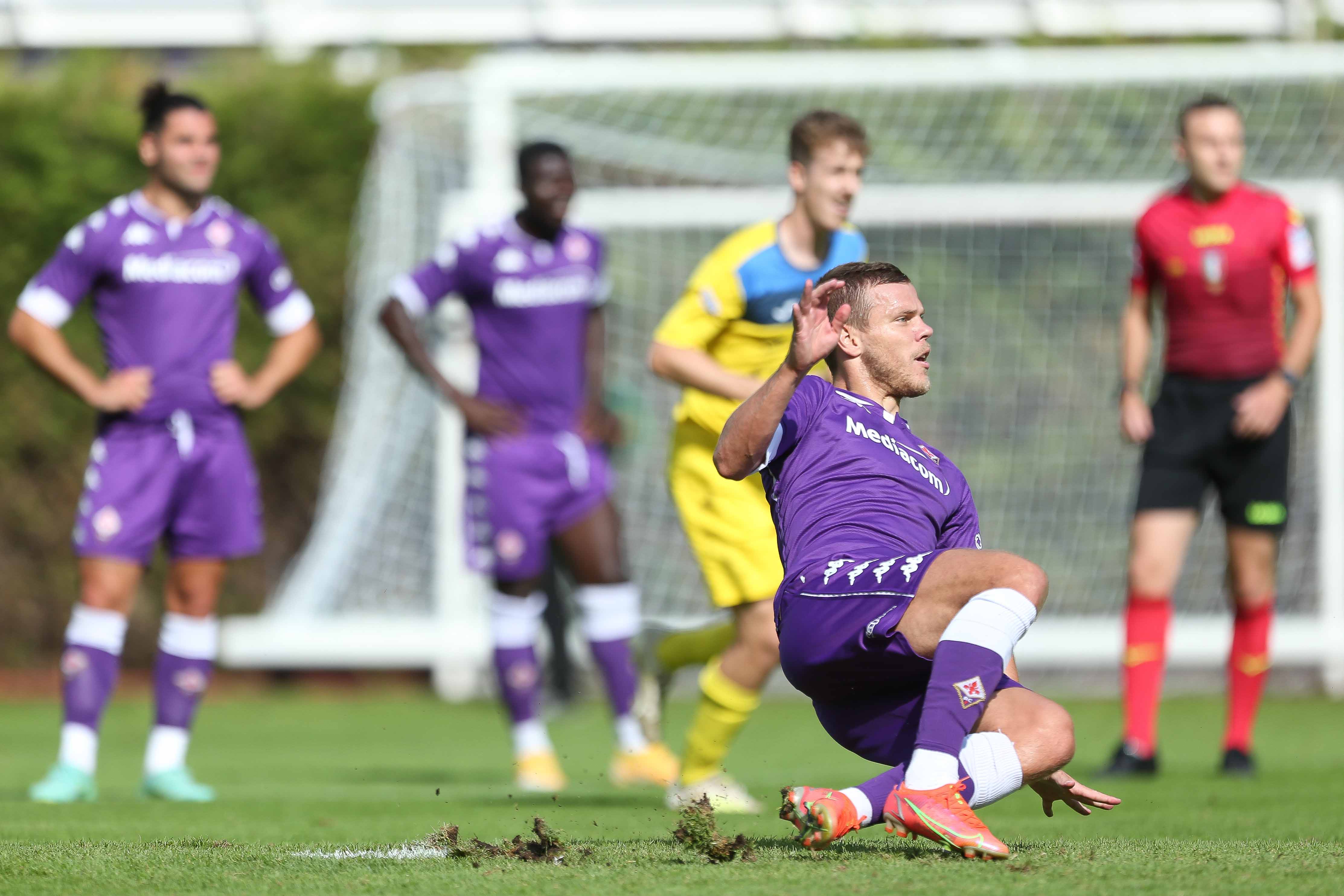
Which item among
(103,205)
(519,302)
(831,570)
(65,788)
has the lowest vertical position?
(65,788)

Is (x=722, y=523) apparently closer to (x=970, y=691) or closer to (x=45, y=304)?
(x=970, y=691)

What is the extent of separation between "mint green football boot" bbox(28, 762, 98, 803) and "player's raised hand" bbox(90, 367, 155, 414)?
119 cm

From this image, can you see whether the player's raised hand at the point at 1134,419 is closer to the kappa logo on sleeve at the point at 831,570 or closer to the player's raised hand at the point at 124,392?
the kappa logo on sleeve at the point at 831,570

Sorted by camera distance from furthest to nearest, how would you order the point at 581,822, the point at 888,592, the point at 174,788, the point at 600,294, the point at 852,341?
the point at 600,294 → the point at 174,788 → the point at 581,822 → the point at 852,341 → the point at 888,592

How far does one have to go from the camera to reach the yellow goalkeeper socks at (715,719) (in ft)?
16.6

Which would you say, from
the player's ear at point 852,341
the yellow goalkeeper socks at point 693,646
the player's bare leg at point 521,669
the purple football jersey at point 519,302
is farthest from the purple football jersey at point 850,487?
the purple football jersey at point 519,302

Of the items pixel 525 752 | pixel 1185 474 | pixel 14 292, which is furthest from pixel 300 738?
pixel 1185 474

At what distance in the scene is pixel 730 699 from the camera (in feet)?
16.6

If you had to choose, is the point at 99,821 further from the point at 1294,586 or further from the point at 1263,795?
the point at 1294,586

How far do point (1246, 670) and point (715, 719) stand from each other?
7.63 feet

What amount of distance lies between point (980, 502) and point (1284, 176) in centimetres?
271

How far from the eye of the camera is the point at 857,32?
1175cm

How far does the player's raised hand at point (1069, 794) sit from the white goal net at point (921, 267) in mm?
6319

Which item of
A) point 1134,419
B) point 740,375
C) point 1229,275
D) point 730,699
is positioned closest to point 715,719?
point 730,699
